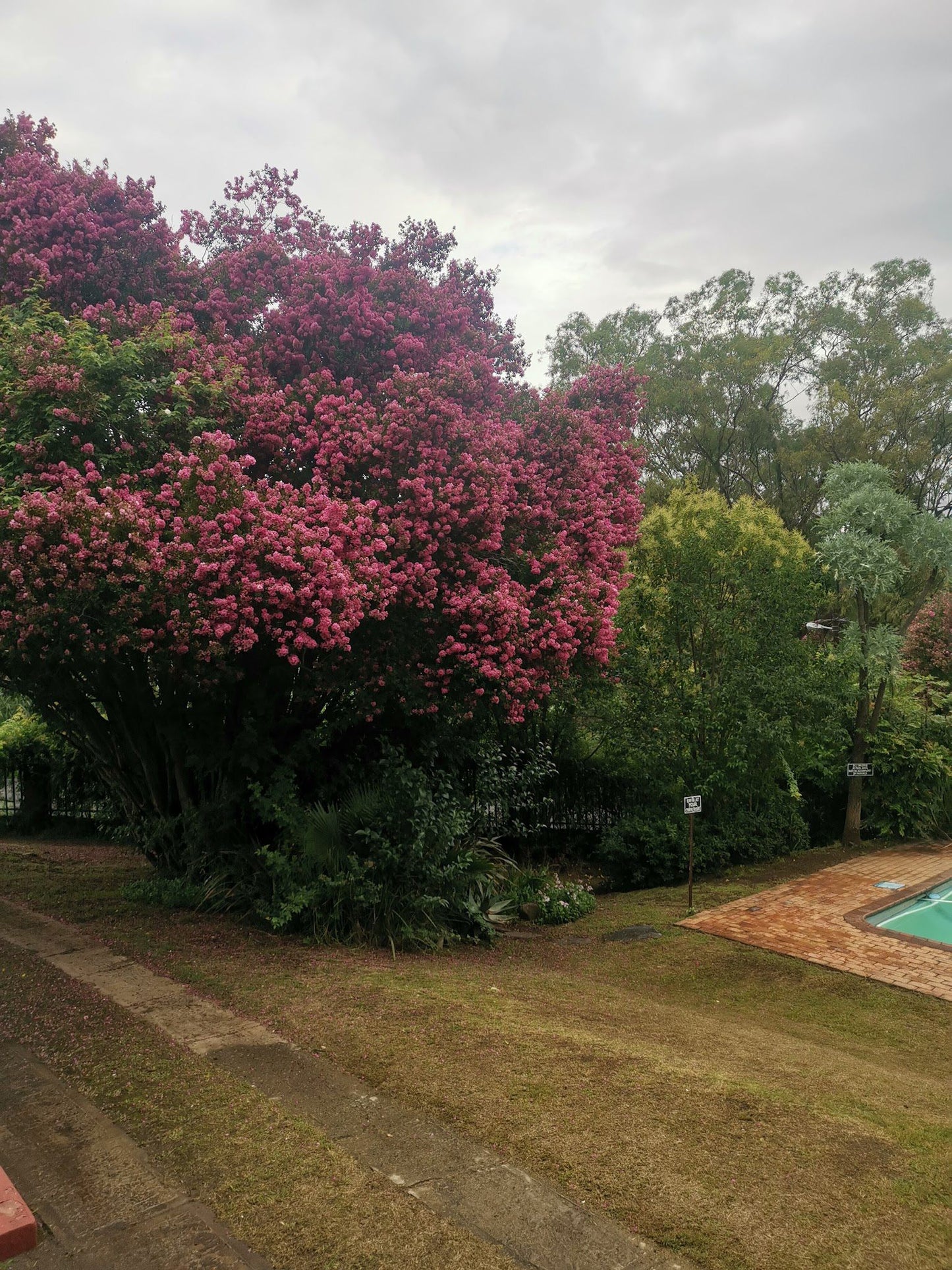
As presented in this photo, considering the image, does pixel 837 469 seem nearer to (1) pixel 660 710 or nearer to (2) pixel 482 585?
(1) pixel 660 710

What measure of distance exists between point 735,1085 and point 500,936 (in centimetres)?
462

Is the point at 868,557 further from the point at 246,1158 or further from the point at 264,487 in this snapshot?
the point at 246,1158

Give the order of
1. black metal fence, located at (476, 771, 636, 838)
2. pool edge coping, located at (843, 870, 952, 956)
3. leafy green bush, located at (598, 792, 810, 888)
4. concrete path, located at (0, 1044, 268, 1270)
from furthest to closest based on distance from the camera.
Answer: black metal fence, located at (476, 771, 636, 838) < leafy green bush, located at (598, 792, 810, 888) < pool edge coping, located at (843, 870, 952, 956) < concrete path, located at (0, 1044, 268, 1270)

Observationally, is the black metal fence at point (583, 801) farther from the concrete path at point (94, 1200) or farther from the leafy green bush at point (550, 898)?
the concrete path at point (94, 1200)

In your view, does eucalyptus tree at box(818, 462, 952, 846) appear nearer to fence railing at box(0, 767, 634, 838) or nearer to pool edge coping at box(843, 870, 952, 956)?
pool edge coping at box(843, 870, 952, 956)

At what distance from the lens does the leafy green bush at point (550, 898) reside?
32.2 feet

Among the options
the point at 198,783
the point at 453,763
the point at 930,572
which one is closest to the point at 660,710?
the point at 453,763

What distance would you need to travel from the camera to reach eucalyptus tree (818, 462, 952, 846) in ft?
46.2

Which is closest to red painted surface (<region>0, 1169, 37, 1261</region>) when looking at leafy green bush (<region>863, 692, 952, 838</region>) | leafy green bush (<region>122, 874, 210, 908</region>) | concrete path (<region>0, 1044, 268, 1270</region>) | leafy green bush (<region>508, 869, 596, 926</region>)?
concrete path (<region>0, 1044, 268, 1270</region>)

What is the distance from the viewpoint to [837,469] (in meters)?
15.1

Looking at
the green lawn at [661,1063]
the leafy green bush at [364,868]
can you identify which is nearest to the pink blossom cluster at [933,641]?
the green lawn at [661,1063]

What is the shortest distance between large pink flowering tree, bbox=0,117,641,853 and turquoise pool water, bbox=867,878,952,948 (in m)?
4.76

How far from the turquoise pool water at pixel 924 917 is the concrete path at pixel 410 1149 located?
23.6 ft

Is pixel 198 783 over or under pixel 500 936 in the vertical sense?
over
